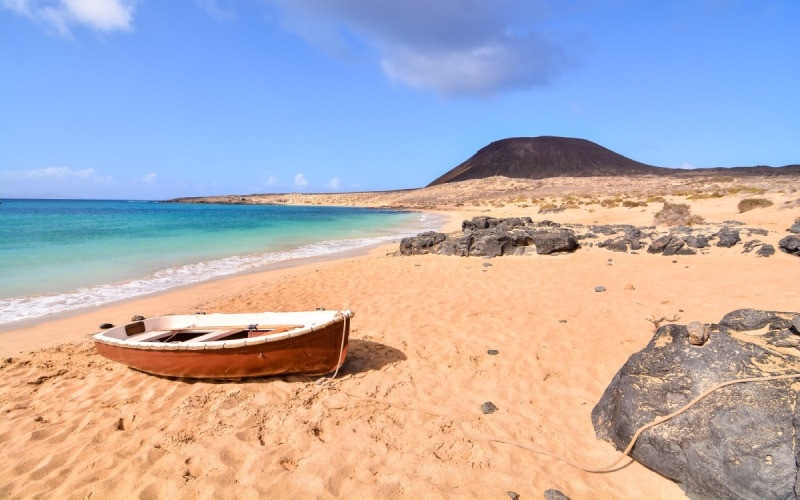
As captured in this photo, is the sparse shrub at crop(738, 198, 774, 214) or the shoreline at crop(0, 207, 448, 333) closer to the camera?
the shoreline at crop(0, 207, 448, 333)

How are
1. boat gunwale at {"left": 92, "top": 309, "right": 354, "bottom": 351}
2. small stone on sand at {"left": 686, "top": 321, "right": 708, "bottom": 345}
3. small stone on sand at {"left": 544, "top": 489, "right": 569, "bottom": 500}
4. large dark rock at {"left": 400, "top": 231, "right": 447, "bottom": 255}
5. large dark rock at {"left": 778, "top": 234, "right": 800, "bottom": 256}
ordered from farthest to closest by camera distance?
large dark rock at {"left": 400, "top": 231, "right": 447, "bottom": 255}
large dark rock at {"left": 778, "top": 234, "right": 800, "bottom": 256}
boat gunwale at {"left": 92, "top": 309, "right": 354, "bottom": 351}
small stone on sand at {"left": 686, "top": 321, "right": 708, "bottom": 345}
small stone on sand at {"left": 544, "top": 489, "right": 569, "bottom": 500}

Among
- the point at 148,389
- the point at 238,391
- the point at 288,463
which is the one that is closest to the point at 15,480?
the point at 148,389

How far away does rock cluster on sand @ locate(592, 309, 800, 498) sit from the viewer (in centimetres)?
291

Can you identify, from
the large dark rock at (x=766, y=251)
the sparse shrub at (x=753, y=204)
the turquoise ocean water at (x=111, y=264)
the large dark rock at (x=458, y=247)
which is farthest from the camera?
the sparse shrub at (x=753, y=204)

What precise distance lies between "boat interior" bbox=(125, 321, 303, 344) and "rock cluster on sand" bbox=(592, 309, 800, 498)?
4.50m

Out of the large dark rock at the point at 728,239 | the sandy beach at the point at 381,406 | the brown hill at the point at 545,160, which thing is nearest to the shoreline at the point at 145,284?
the sandy beach at the point at 381,406

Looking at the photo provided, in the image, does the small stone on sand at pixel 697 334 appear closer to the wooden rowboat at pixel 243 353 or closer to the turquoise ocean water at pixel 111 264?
the wooden rowboat at pixel 243 353

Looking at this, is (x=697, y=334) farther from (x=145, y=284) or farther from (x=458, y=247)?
(x=145, y=284)

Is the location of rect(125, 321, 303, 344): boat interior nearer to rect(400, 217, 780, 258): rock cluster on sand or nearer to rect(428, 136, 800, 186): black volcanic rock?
rect(400, 217, 780, 258): rock cluster on sand

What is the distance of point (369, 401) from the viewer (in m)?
4.71

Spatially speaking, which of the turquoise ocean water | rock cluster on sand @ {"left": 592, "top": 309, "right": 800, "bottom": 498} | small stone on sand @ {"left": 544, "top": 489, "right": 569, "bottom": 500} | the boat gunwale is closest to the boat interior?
the boat gunwale

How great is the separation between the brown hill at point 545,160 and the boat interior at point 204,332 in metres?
104

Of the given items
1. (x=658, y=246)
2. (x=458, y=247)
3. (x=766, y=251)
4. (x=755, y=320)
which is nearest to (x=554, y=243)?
(x=658, y=246)

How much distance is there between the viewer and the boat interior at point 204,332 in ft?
19.4
